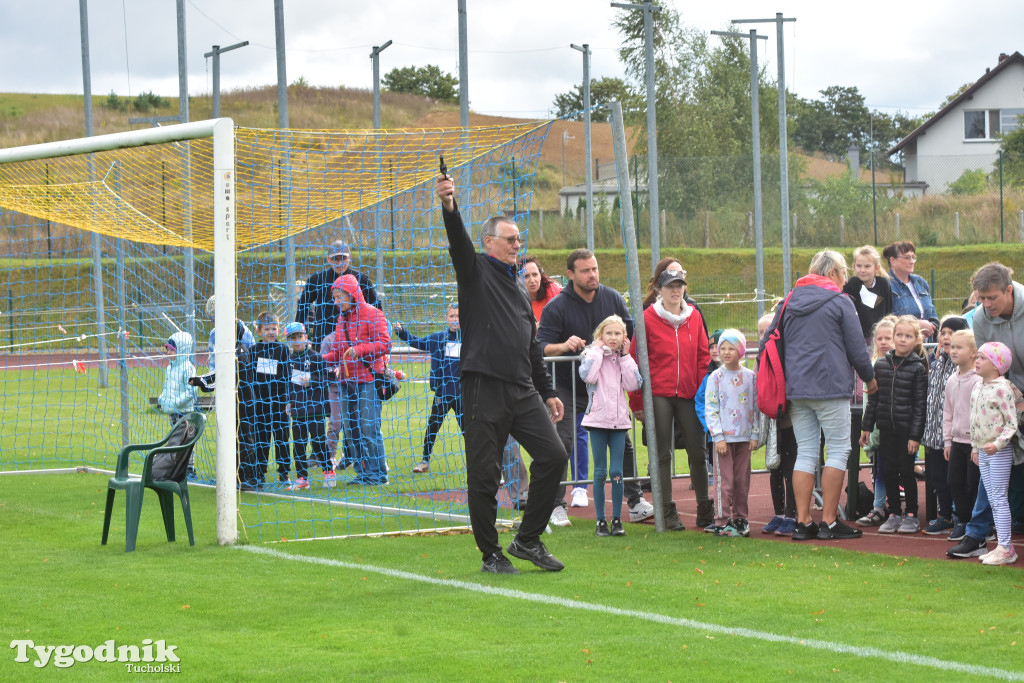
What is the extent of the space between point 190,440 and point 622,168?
3.64m

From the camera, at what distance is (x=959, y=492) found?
764cm

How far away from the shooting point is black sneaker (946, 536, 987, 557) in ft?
23.5

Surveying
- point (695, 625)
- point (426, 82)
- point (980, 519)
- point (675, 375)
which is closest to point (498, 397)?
point (675, 375)

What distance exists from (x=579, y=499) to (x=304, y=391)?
314 cm

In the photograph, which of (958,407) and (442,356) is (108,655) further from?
(442,356)

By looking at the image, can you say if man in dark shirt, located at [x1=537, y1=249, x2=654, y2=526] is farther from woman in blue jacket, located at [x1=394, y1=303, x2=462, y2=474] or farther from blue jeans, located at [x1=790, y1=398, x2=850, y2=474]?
woman in blue jacket, located at [x1=394, y1=303, x2=462, y2=474]

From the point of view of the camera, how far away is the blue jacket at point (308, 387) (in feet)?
36.1

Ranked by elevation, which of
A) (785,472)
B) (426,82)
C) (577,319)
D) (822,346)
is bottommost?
(785,472)

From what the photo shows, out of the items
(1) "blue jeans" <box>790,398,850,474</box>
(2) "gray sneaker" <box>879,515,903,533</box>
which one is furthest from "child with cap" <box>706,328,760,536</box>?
(2) "gray sneaker" <box>879,515,903,533</box>

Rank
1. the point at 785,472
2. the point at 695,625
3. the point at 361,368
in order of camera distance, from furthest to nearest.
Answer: the point at 361,368 < the point at 785,472 < the point at 695,625

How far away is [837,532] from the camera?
7.92 meters

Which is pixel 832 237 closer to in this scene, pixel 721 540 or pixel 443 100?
pixel 721 540

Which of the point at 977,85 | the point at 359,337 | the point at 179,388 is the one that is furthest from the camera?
the point at 977,85

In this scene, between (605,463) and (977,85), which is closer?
(605,463)
